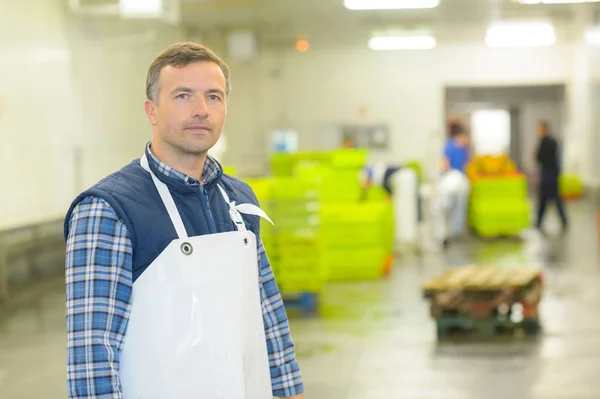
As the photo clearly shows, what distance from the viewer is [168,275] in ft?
6.79

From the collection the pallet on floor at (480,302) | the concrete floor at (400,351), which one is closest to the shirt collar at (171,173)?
the concrete floor at (400,351)

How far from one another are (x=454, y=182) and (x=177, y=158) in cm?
1345

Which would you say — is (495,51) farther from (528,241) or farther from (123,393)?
(123,393)

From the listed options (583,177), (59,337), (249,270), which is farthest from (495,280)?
(583,177)

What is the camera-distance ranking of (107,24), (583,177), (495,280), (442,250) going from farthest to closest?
(583,177), (442,250), (107,24), (495,280)

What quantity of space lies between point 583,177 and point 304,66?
27.4 ft

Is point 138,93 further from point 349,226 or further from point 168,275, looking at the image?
point 168,275

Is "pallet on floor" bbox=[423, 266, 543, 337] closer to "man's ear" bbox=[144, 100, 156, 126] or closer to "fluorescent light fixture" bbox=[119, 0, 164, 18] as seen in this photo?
"man's ear" bbox=[144, 100, 156, 126]

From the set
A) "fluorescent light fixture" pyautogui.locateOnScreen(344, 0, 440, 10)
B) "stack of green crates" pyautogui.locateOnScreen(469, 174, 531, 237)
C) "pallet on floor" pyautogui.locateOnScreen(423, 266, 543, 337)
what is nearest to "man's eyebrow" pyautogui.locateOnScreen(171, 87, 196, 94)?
"pallet on floor" pyautogui.locateOnScreen(423, 266, 543, 337)

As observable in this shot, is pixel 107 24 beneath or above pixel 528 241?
above

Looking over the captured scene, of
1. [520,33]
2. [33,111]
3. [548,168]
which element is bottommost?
[548,168]

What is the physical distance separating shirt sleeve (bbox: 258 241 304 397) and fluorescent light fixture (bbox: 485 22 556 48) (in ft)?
54.0

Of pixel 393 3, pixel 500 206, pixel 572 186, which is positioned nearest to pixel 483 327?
pixel 393 3

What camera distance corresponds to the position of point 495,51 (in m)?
23.1
